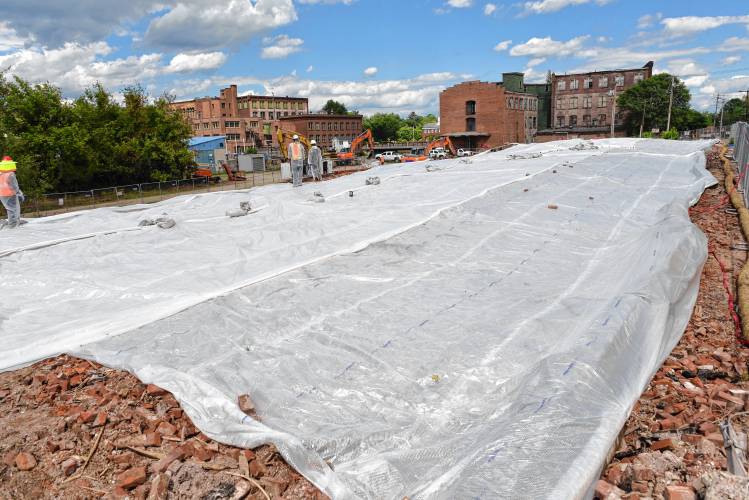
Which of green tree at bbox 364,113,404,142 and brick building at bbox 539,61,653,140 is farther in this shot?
green tree at bbox 364,113,404,142

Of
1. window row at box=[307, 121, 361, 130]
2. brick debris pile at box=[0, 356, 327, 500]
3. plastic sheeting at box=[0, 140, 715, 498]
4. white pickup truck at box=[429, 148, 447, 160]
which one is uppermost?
window row at box=[307, 121, 361, 130]

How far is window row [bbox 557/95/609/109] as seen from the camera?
231ft

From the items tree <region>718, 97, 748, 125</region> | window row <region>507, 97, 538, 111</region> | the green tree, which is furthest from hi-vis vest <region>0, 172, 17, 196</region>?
tree <region>718, 97, 748, 125</region>

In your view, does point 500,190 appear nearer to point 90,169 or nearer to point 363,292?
point 363,292

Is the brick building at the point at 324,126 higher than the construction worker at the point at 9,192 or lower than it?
higher

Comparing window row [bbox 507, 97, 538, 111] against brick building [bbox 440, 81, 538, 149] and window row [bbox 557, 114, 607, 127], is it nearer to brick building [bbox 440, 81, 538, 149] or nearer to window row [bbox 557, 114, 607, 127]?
brick building [bbox 440, 81, 538, 149]

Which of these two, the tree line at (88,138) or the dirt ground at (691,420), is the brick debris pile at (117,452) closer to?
the dirt ground at (691,420)

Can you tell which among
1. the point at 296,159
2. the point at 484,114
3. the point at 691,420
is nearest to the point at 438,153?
the point at 296,159

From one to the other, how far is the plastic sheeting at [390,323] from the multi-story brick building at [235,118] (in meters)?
72.1

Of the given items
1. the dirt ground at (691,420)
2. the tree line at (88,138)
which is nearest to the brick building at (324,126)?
the tree line at (88,138)

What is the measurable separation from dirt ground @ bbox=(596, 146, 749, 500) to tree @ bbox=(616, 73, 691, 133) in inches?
2735

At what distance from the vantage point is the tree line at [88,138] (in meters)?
22.8

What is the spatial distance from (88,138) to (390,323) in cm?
2531

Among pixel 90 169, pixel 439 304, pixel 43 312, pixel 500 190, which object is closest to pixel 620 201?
pixel 500 190
